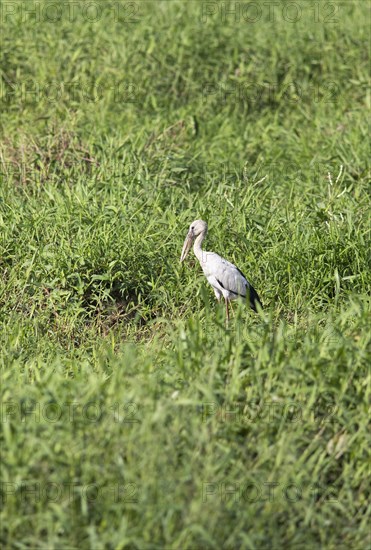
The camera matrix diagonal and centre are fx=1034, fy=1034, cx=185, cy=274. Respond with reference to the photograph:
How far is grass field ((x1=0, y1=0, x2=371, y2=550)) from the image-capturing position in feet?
13.9

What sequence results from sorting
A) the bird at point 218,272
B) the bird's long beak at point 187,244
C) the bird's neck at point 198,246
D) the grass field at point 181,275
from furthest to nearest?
the bird's long beak at point 187,244
the bird's neck at point 198,246
the bird at point 218,272
the grass field at point 181,275

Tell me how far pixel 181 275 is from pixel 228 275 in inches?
21.5

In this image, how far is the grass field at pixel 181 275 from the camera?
13.9 feet

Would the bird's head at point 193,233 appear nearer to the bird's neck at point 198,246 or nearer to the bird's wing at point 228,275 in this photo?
the bird's neck at point 198,246

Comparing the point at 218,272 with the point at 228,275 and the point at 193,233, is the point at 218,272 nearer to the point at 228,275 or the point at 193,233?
the point at 228,275

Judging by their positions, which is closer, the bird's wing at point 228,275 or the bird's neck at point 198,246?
the bird's wing at point 228,275

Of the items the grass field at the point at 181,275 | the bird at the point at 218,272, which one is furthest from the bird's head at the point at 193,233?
the grass field at the point at 181,275

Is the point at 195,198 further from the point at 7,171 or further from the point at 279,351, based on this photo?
the point at 279,351

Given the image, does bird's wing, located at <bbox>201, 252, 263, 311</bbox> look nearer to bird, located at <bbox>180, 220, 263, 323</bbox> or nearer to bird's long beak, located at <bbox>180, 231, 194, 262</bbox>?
bird, located at <bbox>180, 220, 263, 323</bbox>

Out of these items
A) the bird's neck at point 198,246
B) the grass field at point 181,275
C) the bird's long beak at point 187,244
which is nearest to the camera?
the grass field at point 181,275

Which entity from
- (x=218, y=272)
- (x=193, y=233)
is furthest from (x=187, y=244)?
(x=218, y=272)

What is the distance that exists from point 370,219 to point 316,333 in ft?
7.35

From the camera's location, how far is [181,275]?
6.84 m

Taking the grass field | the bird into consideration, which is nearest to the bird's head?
the bird
